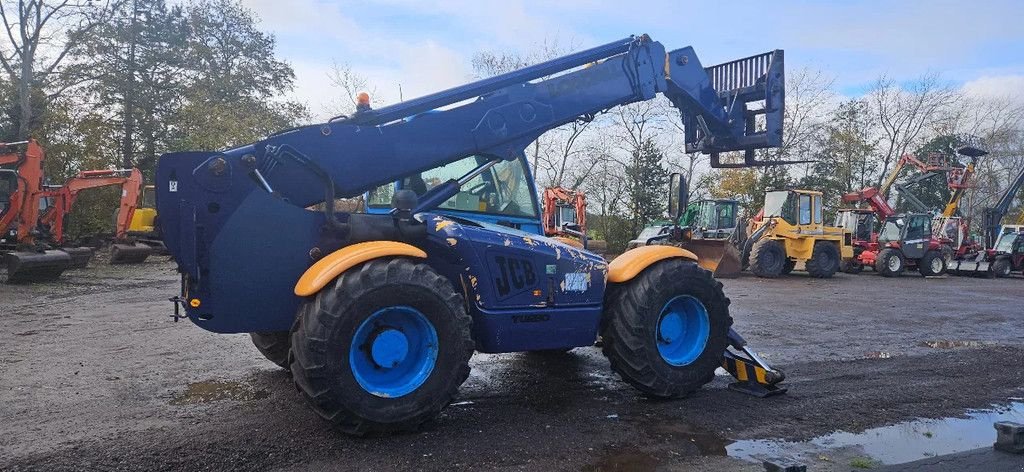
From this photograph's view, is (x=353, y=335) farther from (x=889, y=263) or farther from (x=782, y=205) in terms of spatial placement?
(x=889, y=263)

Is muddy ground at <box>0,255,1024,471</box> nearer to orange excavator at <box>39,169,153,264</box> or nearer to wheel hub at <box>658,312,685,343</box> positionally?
wheel hub at <box>658,312,685,343</box>

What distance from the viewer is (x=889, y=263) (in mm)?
24219

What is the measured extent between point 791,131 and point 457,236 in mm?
42125

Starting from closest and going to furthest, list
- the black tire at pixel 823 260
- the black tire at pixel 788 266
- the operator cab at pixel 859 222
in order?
1. the black tire at pixel 823 260
2. the black tire at pixel 788 266
3. the operator cab at pixel 859 222

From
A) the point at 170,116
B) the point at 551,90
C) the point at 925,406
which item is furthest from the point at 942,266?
the point at 170,116

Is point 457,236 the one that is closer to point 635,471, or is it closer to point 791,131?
point 635,471

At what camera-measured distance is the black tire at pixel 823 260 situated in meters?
22.0

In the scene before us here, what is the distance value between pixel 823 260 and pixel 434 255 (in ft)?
66.0

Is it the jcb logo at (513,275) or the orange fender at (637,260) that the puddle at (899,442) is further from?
the jcb logo at (513,275)

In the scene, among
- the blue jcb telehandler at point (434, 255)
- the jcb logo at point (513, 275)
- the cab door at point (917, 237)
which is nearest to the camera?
the blue jcb telehandler at point (434, 255)

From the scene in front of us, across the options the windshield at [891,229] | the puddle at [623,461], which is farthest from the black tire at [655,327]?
the windshield at [891,229]

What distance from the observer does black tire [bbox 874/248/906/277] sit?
24.2 metres

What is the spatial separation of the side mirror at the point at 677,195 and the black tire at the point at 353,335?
7.60 feet

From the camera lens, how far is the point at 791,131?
42719 mm
